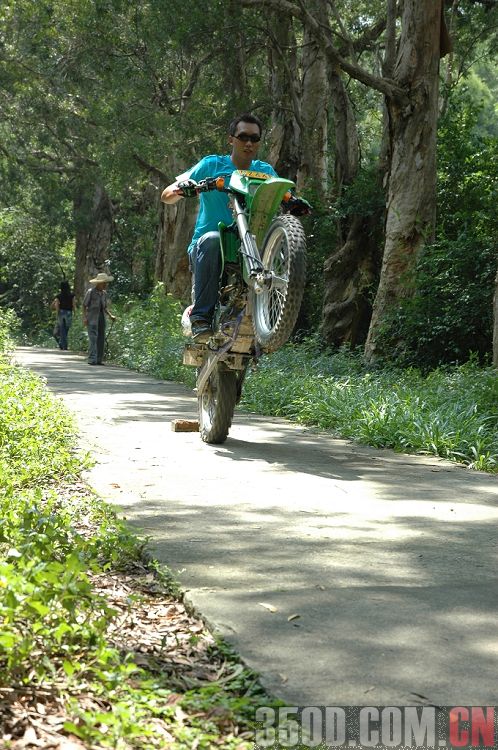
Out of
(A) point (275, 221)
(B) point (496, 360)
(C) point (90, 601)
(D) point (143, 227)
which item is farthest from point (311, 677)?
(D) point (143, 227)

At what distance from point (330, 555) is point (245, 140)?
465 centimetres

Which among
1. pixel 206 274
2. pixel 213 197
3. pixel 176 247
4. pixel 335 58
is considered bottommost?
pixel 206 274

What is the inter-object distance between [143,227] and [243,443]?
2904 centimetres

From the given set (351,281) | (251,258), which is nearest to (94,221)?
(351,281)

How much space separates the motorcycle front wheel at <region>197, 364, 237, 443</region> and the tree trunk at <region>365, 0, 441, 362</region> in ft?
21.0

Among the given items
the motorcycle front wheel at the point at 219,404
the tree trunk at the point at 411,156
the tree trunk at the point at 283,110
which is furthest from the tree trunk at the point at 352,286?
the motorcycle front wheel at the point at 219,404

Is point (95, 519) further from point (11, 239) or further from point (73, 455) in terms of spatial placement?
point (11, 239)

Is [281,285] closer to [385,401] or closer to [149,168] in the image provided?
[385,401]

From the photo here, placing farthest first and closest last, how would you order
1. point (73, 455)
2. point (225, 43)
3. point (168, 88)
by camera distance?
point (168, 88) → point (225, 43) → point (73, 455)

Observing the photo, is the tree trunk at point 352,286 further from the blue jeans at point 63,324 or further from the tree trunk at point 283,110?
the blue jeans at point 63,324

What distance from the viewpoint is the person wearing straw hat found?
21.2 m

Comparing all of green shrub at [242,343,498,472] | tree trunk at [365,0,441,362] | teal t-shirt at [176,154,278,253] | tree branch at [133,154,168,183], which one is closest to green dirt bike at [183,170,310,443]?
teal t-shirt at [176,154,278,253]

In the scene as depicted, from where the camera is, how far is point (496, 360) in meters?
10.4

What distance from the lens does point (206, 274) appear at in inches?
310
